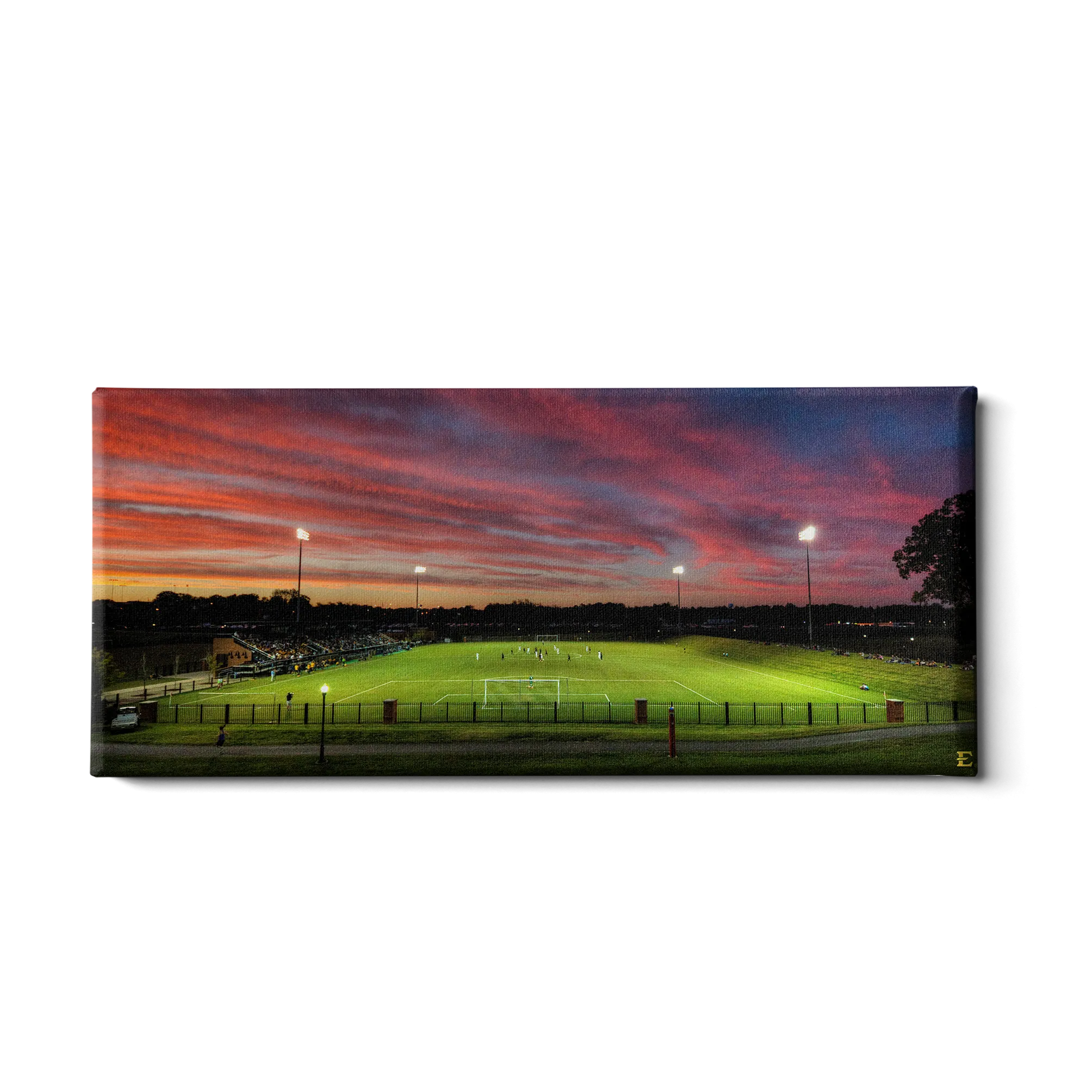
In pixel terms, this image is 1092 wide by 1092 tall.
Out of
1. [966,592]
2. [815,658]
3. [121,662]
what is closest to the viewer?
[966,592]

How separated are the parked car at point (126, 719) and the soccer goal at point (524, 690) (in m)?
7.82

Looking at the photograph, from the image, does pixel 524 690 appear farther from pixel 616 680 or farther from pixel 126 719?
pixel 126 719

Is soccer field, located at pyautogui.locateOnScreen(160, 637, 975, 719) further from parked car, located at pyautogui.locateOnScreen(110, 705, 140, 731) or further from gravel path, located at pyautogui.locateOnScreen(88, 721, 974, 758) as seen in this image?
parked car, located at pyautogui.locateOnScreen(110, 705, 140, 731)

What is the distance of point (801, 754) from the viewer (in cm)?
829

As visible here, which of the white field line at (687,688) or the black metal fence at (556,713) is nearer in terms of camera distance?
the black metal fence at (556,713)

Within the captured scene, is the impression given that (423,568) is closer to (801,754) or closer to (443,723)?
(443,723)

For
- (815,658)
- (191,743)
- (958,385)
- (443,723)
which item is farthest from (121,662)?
Result: (815,658)

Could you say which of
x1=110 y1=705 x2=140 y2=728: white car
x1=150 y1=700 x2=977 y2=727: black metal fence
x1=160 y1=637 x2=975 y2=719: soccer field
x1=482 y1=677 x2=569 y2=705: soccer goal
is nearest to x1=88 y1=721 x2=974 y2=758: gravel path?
x1=150 y1=700 x2=977 y2=727: black metal fence

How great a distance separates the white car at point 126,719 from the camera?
9958 millimetres

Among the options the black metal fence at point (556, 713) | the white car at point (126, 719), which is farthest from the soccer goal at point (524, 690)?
the white car at point (126, 719)

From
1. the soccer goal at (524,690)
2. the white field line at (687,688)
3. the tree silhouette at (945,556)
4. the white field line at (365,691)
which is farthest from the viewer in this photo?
the white field line at (687,688)

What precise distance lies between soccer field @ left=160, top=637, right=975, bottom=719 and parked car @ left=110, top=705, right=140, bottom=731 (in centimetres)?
313

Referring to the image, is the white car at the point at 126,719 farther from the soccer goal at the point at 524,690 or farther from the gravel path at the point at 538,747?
the soccer goal at the point at 524,690

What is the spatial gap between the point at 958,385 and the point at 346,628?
1639cm
